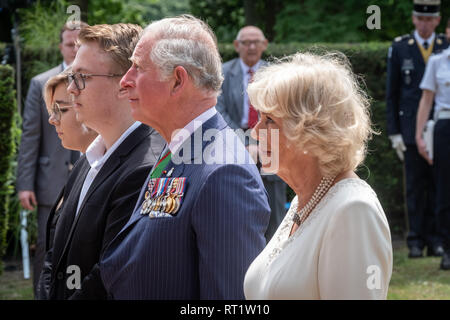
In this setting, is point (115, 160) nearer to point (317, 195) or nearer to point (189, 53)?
point (189, 53)

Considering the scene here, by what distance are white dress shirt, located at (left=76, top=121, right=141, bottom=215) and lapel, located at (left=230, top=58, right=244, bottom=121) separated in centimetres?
428

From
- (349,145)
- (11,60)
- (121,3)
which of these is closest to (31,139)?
(11,60)

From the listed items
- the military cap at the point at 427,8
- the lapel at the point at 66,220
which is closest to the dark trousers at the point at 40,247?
the lapel at the point at 66,220

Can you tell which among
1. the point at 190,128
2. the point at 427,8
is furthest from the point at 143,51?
the point at 427,8

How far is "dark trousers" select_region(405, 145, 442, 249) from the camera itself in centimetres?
891

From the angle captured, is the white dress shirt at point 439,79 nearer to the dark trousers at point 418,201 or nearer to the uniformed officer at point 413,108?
the uniformed officer at point 413,108

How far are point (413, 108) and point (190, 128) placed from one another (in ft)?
21.0

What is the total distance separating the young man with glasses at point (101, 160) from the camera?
3301 mm

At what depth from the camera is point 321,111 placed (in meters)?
2.56

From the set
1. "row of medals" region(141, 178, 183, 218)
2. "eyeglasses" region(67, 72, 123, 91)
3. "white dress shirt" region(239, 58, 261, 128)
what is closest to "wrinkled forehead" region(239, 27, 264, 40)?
"white dress shirt" region(239, 58, 261, 128)

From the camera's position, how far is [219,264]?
2.66 m

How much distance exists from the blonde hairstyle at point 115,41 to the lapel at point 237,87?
172 inches

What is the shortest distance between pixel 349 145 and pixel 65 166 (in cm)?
475

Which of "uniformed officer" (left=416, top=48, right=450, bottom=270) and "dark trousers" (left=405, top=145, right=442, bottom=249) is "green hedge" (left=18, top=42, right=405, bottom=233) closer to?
"dark trousers" (left=405, top=145, right=442, bottom=249)
